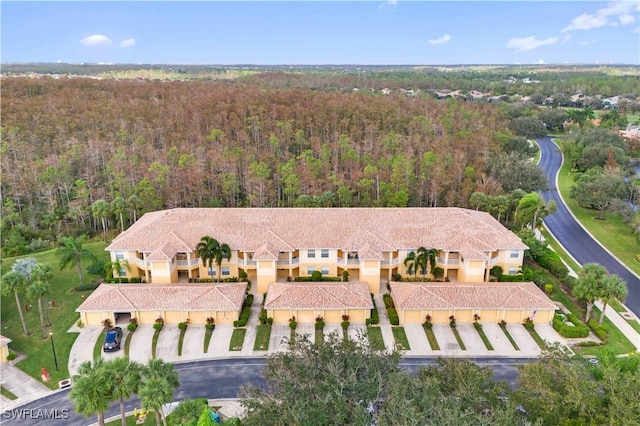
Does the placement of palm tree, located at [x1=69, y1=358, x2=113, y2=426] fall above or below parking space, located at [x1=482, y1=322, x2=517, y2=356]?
above

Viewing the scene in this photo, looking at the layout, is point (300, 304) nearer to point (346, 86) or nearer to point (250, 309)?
point (250, 309)

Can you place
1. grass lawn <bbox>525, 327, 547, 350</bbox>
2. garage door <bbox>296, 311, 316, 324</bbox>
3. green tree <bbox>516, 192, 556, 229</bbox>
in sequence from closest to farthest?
grass lawn <bbox>525, 327, 547, 350</bbox>, garage door <bbox>296, 311, 316, 324</bbox>, green tree <bbox>516, 192, 556, 229</bbox>

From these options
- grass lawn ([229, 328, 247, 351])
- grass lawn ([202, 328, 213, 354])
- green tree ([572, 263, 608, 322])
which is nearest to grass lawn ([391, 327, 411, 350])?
grass lawn ([229, 328, 247, 351])

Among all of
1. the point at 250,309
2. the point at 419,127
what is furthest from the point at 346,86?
the point at 250,309

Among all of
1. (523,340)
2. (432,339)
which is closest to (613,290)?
(523,340)

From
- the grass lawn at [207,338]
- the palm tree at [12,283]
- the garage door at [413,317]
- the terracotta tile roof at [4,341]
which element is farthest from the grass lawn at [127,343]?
the garage door at [413,317]

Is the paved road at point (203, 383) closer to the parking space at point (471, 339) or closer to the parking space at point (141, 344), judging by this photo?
the parking space at point (471, 339)

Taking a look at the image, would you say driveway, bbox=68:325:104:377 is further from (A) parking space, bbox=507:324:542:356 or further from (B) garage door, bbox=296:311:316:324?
(A) parking space, bbox=507:324:542:356
